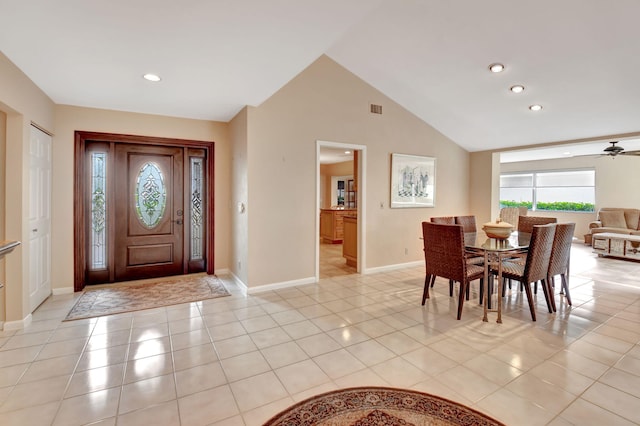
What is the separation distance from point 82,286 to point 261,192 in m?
2.74

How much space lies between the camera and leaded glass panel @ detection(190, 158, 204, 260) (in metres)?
5.05

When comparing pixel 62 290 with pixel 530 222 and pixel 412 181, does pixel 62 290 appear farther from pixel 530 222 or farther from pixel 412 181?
pixel 530 222

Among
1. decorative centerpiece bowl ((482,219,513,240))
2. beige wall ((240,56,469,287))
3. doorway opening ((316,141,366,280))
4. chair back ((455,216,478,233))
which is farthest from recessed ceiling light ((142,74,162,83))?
chair back ((455,216,478,233))

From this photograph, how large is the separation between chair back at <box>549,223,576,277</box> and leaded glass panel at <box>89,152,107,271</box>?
567 centimetres

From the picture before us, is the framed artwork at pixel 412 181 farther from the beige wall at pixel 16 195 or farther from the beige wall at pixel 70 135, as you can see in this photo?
the beige wall at pixel 16 195

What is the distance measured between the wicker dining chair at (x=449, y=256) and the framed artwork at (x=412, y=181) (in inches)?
74.4

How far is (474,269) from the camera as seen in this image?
3.47 meters

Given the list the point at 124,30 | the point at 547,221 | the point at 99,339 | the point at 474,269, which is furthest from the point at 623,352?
the point at 124,30

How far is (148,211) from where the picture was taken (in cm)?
479

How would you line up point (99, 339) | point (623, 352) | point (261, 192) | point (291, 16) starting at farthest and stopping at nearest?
point (261, 192), point (99, 339), point (623, 352), point (291, 16)

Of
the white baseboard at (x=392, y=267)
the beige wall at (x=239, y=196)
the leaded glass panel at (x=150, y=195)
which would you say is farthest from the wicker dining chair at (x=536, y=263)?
the leaded glass panel at (x=150, y=195)

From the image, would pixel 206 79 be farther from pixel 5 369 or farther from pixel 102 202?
pixel 5 369

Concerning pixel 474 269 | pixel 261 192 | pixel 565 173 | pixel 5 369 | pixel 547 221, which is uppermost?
pixel 565 173

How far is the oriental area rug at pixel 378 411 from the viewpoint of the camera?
183 cm
